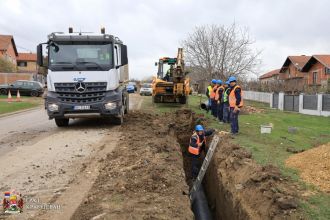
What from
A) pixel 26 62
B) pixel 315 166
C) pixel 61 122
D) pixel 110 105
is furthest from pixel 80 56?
pixel 26 62

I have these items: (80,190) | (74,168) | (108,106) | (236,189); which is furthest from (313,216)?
(108,106)

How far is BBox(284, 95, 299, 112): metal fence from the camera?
78.2 ft

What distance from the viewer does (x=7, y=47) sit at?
188ft

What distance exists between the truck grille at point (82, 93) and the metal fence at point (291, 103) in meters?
16.1

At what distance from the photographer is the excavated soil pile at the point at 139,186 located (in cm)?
497

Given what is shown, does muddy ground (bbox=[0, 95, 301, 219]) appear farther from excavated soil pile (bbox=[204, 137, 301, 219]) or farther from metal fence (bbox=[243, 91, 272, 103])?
metal fence (bbox=[243, 91, 272, 103])

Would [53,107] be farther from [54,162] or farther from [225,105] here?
[225,105]

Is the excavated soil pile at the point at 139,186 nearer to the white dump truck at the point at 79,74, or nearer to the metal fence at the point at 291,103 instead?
the white dump truck at the point at 79,74

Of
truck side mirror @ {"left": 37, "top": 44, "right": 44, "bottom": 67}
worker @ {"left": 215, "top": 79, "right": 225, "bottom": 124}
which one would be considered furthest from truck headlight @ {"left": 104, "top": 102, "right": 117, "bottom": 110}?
worker @ {"left": 215, "top": 79, "right": 225, "bottom": 124}

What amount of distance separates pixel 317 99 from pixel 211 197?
1408 centimetres

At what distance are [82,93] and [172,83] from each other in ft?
31.8

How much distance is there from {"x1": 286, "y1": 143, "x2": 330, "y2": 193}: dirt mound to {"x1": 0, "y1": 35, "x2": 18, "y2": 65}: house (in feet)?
178

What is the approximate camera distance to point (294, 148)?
938 centimetres

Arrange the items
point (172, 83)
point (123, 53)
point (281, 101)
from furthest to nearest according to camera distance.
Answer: point (281, 101), point (172, 83), point (123, 53)
